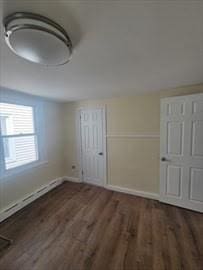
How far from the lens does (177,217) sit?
7.53ft

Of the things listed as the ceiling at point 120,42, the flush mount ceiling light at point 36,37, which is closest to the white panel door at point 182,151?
the ceiling at point 120,42

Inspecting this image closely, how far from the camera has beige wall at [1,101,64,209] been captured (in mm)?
2483

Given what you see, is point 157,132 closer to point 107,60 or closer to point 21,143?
point 107,60

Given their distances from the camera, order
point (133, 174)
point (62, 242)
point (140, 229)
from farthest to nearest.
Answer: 1. point (133, 174)
2. point (140, 229)
3. point (62, 242)

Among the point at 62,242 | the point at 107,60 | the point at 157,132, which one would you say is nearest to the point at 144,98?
the point at 157,132

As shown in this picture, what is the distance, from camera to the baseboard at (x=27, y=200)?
2367 mm

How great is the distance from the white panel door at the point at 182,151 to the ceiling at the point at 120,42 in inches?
21.5

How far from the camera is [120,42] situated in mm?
1111

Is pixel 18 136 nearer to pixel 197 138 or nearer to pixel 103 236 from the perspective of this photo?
pixel 103 236

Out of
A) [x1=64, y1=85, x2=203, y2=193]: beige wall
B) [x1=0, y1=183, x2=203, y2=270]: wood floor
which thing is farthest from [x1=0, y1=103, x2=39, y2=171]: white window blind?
[x1=64, y1=85, x2=203, y2=193]: beige wall

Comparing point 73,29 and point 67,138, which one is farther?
point 67,138

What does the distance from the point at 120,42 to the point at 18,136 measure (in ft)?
8.21

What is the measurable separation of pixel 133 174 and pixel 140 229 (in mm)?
1154

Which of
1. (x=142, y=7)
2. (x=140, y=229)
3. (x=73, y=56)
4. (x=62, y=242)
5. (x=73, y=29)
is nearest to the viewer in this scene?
(x=142, y=7)
